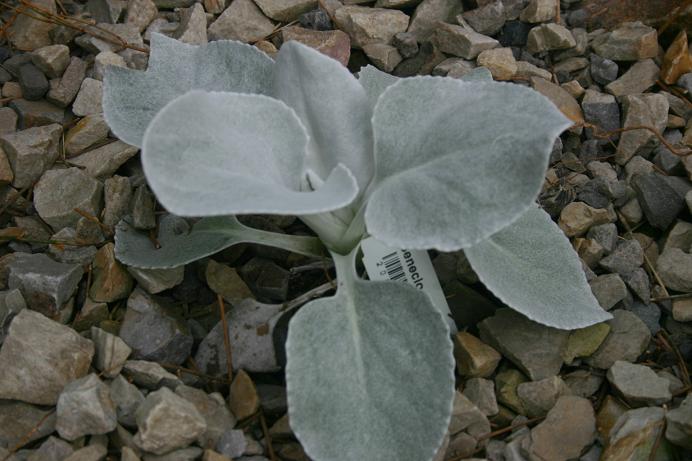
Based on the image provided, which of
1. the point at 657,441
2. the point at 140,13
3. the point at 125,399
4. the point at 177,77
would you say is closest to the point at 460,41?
the point at 177,77

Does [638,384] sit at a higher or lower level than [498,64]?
lower

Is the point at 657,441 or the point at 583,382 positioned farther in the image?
the point at 583,382

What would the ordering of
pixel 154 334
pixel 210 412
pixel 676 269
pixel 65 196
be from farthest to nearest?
pixel 65 196
pixel 676 269
pixel 154 334
pixel 210 412

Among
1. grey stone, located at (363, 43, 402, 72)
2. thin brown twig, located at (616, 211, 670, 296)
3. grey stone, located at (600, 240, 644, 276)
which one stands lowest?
thin brown twig, located at (616, 211, 670, 296)

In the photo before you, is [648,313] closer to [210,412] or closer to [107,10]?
[210,412]

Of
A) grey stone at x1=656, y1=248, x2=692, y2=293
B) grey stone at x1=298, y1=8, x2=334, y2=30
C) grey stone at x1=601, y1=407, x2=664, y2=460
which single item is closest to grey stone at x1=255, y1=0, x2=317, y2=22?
grey stone at x1=298, y1=8, x2=334, y2=30

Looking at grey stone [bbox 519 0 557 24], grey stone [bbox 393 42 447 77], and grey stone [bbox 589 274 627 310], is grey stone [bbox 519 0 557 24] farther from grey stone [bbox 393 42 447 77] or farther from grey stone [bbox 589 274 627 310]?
grey stone [bbox 589 274 627 310]

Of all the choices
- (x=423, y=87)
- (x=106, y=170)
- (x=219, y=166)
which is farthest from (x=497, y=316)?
(x=106, y=170)
